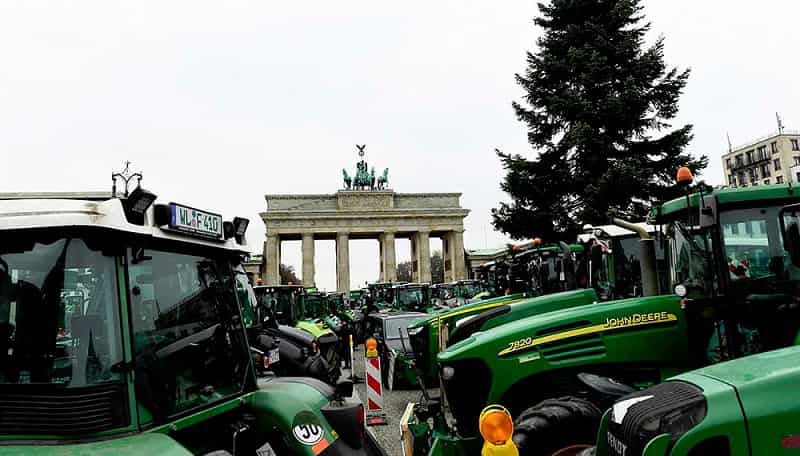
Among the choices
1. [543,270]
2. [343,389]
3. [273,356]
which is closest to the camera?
[343,389]

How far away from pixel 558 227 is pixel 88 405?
20870 mm

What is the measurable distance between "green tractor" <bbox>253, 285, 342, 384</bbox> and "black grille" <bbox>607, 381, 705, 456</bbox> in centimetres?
552

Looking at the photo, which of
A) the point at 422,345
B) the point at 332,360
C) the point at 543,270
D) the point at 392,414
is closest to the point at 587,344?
the point at 392,414

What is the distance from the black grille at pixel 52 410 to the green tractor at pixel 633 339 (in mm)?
2792

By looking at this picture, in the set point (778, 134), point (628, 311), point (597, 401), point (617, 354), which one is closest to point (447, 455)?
point (597, 401)

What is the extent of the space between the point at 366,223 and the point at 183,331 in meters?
63.1

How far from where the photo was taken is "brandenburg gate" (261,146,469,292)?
6469 centimetres

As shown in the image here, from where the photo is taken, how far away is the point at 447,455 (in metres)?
4.56

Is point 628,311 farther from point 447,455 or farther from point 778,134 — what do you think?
point 778,134

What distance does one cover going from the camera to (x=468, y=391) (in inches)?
196

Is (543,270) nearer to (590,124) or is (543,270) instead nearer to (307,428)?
(307,428)

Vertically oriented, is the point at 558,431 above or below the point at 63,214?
below

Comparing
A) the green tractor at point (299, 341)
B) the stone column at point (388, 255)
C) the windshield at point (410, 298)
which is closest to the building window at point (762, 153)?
the stone column at point (388, 255)

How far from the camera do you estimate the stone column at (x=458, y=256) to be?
65.0 metres
